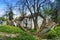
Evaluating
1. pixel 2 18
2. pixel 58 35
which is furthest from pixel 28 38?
pixel 2 18

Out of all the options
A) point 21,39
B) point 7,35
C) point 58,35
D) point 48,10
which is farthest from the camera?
point 48,10

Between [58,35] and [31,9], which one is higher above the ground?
[31,9]

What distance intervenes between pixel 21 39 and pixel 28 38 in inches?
17.0

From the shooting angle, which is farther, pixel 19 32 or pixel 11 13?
pixel 11 13

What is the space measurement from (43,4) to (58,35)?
6140 mm

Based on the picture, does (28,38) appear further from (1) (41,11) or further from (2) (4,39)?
(1) (41,11)

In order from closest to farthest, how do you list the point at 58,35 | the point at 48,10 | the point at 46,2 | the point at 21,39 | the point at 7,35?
the point at 21,39
the point at 7,35
the point at 58,35
the point at 46,2
the point at 48,10

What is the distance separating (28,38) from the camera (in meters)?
10.3

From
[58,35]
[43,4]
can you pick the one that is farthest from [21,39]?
[43,4]

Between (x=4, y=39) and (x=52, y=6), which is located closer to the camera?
(x=4, y=39)

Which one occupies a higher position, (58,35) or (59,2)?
(59,2)

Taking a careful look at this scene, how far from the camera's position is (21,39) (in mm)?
10062

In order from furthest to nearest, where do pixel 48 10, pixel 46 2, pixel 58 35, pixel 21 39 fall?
pixel 48 10, pixel 46 2, pixel 58 35, pixel 21 39

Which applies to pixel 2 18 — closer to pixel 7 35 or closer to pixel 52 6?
pixel 52 6
